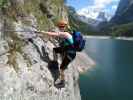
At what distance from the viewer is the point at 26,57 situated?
12.7 metres

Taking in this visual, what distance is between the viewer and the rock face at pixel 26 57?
1144cm

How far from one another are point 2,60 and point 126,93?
43634mm

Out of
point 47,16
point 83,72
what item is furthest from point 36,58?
point 83,72

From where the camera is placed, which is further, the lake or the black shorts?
the lake

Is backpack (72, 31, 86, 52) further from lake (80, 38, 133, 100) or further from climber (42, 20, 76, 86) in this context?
lake (80, 38, 133, 100)

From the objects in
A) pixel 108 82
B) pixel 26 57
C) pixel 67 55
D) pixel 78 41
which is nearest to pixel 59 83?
pixel 67 55

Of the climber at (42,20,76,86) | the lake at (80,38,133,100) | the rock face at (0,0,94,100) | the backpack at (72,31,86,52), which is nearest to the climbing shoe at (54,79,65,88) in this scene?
the climber at (42,20,76,86)

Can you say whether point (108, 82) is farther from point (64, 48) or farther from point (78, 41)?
point (78, 41)

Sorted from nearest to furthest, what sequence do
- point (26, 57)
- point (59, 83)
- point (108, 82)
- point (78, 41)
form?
point (78, 41)
point (26, 57)
point (59, 83)
point (108, 82)

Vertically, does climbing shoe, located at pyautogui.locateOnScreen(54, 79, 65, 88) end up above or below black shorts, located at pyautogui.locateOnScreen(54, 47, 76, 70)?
below

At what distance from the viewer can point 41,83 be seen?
41.3ft

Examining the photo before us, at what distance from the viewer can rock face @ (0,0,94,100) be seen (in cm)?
1144

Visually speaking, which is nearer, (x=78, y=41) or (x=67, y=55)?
(x=78, y=41)

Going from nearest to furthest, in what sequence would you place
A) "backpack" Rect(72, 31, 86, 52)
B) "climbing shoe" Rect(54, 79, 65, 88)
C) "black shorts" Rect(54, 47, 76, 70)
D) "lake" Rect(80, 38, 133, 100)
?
1. "backpack" Rect(72, 31, 86, 52)
2. "black shorts" Rect(54, 47, 76, 70)
3. "climbing shoe" Rect(54, 79, 65, 88)
4. "lake" Rect(80, 38, 133, 100)
